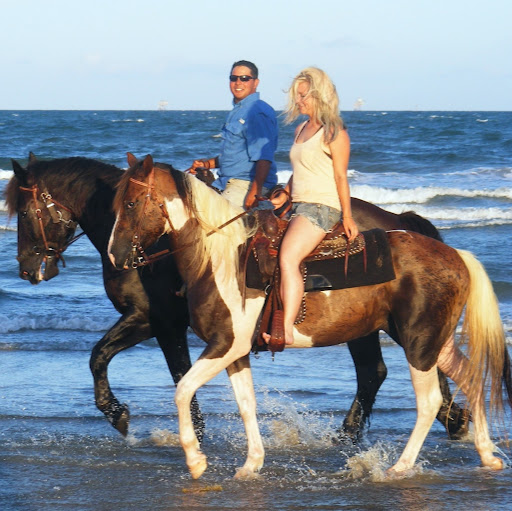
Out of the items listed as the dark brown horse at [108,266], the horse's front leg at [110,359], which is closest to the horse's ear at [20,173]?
the dark brown horse at [108,266]

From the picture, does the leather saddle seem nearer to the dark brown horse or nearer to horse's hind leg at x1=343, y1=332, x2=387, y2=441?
the dark brown horse

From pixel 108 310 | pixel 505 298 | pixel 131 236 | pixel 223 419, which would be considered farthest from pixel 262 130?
pixel 505 298

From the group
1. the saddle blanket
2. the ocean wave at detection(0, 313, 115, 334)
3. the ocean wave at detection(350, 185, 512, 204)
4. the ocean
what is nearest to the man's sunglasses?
the saddle blanket

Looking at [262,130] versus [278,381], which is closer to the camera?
[262,130]

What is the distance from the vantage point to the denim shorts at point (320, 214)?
5.21 meters

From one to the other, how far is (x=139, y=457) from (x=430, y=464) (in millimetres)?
1953

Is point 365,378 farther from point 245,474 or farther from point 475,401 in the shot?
point 245,474

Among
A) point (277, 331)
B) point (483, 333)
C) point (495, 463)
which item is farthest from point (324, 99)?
point (495, 463)

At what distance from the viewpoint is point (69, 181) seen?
633 centimetres

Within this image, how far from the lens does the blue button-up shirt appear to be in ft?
20.9

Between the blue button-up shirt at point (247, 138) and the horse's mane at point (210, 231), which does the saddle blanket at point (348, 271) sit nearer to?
the horse's mane at point (210, 231)

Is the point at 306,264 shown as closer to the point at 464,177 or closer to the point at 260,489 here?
the point at 260,489

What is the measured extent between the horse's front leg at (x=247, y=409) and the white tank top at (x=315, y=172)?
111cm

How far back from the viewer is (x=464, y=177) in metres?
28.5
